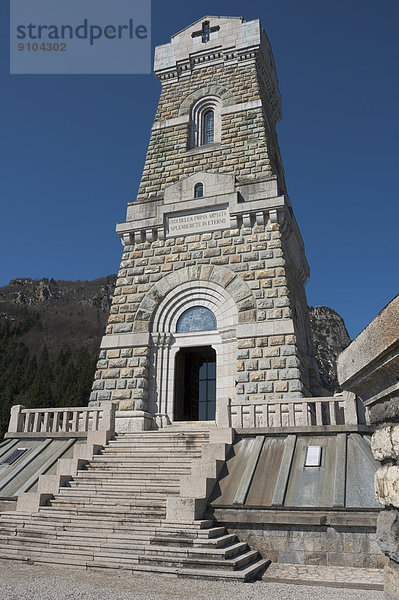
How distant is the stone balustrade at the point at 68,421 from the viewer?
11.9 m

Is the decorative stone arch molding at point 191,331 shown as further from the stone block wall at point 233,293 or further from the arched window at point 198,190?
the arched window at point 198,190

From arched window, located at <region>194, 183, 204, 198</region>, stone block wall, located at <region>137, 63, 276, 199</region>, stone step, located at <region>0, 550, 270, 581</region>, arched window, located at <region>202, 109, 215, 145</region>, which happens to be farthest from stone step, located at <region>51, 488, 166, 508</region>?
arched window, located at <region>202, 109, 215, 145</region>

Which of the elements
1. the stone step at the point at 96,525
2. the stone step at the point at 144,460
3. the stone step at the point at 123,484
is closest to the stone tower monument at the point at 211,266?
the stone step at the point at 144,460

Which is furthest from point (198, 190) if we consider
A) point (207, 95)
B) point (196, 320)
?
point (196, 320)

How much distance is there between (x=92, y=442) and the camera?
11234 mm

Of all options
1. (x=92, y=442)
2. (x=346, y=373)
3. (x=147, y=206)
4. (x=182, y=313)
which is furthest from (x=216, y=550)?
(x=147, y=206)

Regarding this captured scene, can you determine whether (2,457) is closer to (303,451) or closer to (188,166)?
(303,451)

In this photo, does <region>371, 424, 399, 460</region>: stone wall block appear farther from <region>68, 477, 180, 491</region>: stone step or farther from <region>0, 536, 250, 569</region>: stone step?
<region>68, 477, 180, 491</region>: stone step

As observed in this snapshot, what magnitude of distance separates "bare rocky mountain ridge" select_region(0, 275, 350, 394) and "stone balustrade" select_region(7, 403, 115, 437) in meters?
47.7

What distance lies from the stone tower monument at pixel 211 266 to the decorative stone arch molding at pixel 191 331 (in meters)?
0.03

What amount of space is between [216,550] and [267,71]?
57.3 feet

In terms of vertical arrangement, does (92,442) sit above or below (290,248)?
below

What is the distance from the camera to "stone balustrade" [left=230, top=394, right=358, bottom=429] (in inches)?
379

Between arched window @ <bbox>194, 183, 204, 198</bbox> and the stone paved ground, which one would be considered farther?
arched window @ <bbox>194, 183, 204, 198</bbox>
